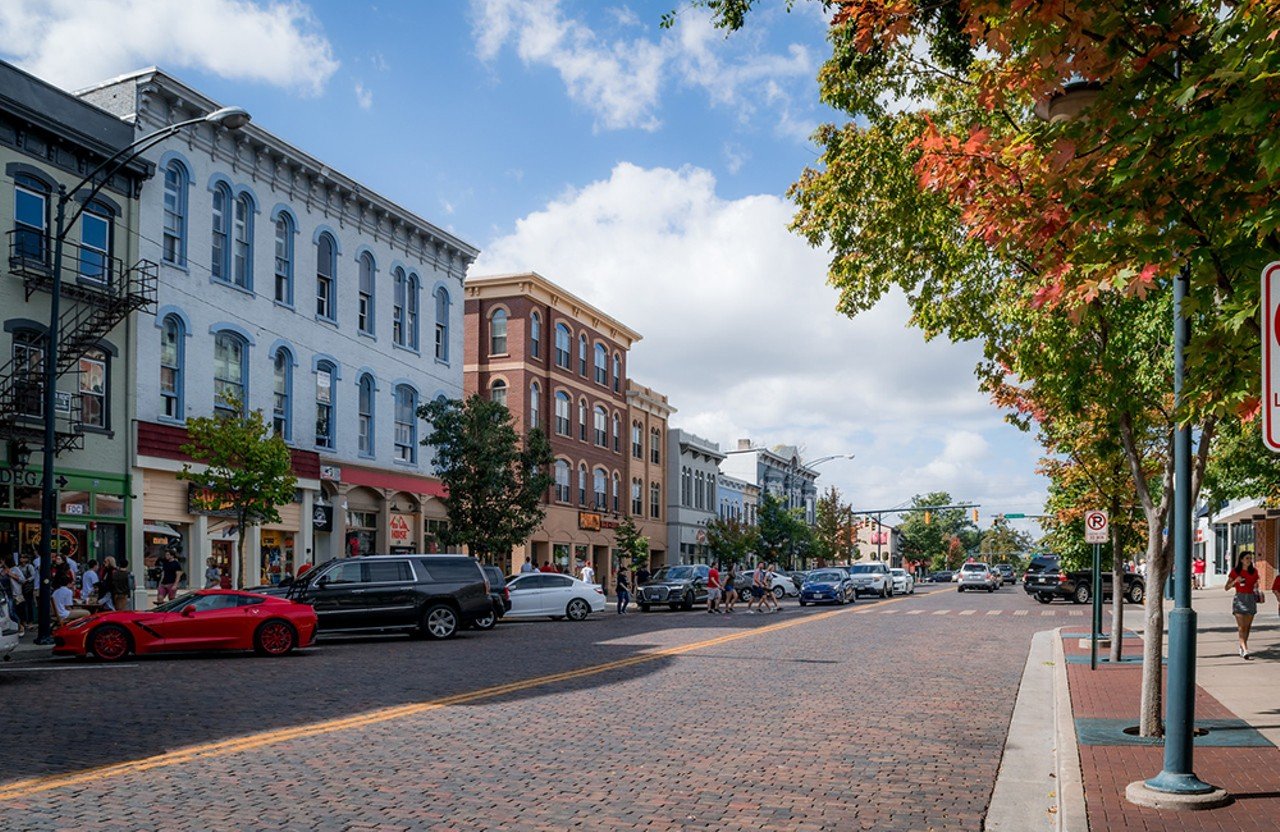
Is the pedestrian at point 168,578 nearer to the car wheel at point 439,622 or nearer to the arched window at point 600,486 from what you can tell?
the car wheel at point 439,622

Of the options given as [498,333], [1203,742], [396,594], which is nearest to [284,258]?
[396,594]

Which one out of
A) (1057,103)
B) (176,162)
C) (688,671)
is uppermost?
(176,162)

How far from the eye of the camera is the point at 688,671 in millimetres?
16469

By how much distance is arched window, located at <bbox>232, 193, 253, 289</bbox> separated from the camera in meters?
32.0

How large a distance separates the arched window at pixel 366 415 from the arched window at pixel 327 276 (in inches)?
97.8

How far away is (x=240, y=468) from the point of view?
2644cm

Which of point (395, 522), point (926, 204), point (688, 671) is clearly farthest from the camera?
point (395, 522)

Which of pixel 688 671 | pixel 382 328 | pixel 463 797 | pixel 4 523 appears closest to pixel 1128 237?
pixel 463 797

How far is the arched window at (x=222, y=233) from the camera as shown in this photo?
3119 centimetres

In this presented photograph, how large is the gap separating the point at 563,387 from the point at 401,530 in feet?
59.3

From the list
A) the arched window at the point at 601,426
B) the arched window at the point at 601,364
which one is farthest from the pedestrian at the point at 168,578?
the arched window at the point at 601,364

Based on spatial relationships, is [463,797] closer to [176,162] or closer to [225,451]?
[225,451]

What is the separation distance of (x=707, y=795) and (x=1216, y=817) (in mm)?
3287

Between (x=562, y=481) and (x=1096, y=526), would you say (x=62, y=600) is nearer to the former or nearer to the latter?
(x=1096, y=526)
